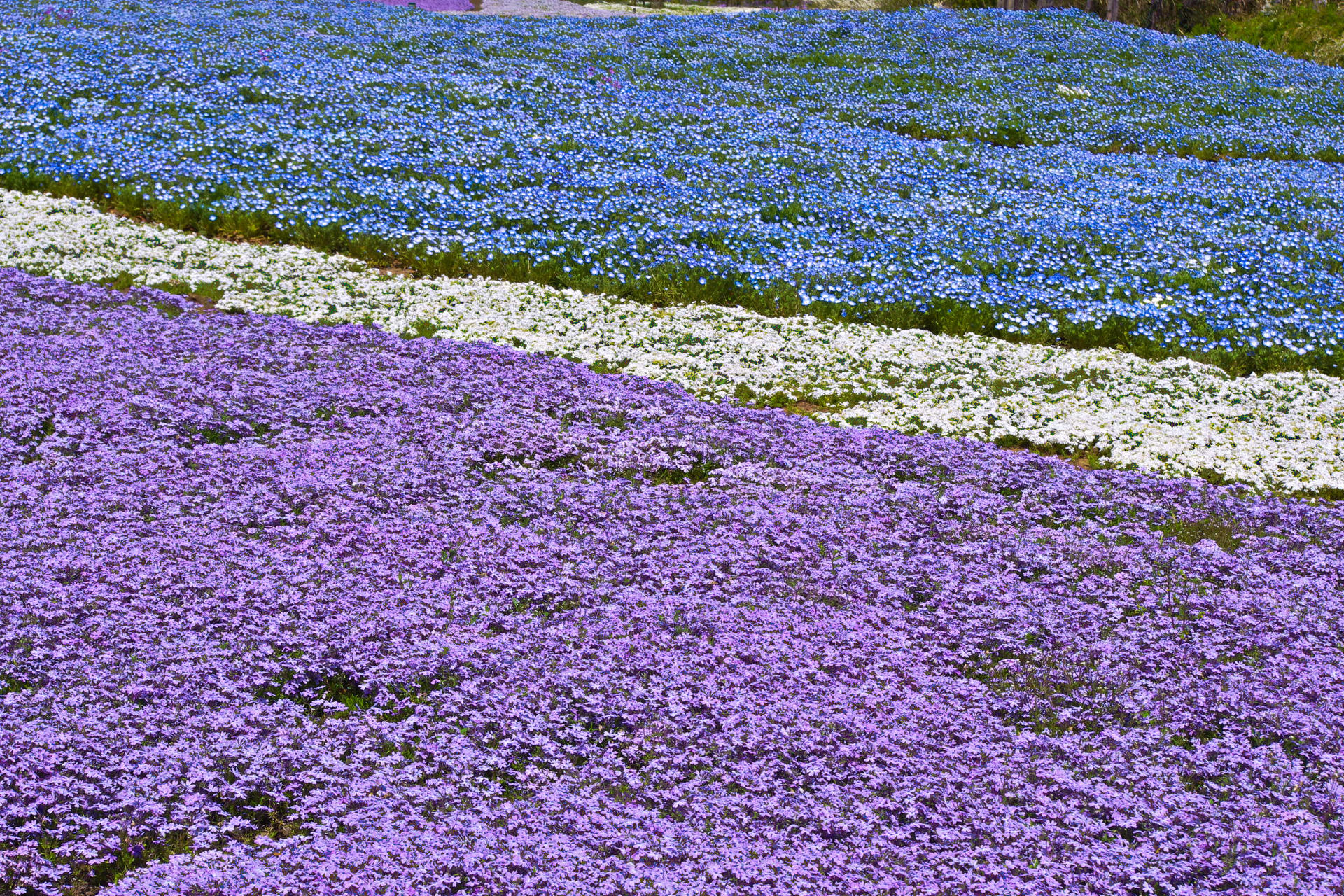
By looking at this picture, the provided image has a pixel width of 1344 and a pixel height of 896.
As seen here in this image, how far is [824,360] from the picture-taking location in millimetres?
12320

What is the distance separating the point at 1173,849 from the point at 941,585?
7.76ft

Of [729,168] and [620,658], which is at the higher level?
[729,168]

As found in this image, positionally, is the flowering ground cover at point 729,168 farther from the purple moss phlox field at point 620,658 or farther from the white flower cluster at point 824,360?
the purple moss phlox field at point 620,658

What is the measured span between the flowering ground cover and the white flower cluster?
2.67ft

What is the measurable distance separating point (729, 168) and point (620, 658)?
13.6 m

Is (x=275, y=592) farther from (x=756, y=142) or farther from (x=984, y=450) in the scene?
(x=756, y=142)

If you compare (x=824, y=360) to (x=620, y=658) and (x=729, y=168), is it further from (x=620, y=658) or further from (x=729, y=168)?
(x=729, y=168)

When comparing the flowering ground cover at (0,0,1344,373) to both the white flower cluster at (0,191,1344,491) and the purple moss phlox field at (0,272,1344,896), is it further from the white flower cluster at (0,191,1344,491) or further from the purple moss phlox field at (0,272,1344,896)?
the purple moss phlox field at (0,272,1344,896)

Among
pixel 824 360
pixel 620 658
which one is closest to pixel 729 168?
pixel 824 360

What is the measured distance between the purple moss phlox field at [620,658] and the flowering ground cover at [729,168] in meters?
5.47

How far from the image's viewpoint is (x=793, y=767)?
5496 mm

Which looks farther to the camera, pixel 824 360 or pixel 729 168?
pixel 729 168

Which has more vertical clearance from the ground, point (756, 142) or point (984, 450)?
point (756, 142)

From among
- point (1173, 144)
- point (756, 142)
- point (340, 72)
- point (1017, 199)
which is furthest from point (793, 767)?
point (1173, 144)
